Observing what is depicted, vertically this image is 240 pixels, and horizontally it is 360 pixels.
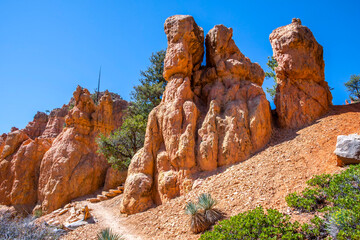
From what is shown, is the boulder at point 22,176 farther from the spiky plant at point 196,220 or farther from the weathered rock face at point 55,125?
the weathered rock face at point 55,125

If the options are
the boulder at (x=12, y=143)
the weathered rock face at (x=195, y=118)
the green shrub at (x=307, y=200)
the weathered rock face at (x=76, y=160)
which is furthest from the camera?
the boulder at (x=12, y=143)

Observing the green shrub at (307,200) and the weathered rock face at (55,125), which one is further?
the weathered rock face at (55,125)

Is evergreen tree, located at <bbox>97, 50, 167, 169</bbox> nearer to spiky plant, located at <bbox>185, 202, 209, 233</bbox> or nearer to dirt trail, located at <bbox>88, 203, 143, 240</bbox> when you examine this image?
dirt trail, located at <bbox>88, 203, 143, 240</bbox>

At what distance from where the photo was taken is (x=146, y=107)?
1842cm

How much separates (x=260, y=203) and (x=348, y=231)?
248 cm

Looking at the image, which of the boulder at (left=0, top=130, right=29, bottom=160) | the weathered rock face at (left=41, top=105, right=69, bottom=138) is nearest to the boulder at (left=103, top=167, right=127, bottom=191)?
the boulder at (left=0, top=130, right=29, bottom=160)

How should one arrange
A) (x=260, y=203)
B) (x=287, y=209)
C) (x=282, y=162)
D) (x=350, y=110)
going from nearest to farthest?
(x=287, y=209), (x=260, y=203), (x=282, y=162), (x=350, y=110)

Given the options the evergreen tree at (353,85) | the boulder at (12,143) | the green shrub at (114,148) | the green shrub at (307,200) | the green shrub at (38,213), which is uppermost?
the evergreen tree at (353,85)

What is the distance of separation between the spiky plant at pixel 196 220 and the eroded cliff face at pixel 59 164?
13628 millimetres

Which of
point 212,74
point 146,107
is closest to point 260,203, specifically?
point 212,74

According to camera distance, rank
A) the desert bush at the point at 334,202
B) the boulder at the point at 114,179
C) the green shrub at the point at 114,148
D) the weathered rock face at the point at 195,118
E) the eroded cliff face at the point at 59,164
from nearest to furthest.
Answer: the desert bush at the point at 334,202 → the weathered rock face at the point at 195,118 → the green shrub at the point at 114,148 → the eroded cliff face at the point at 59,164 → the boulder at the point at 114,179

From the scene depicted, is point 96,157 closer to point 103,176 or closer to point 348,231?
point 103,176

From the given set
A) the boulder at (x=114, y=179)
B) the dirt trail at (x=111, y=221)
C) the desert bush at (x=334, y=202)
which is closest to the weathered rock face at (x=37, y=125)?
the boulder at (x=114, y=179)

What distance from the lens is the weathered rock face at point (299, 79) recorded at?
10797mm
